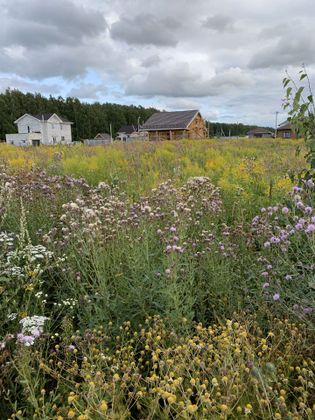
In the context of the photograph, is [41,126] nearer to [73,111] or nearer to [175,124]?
[73,111]

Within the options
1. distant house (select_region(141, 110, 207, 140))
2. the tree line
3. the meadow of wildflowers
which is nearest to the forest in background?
the tree line

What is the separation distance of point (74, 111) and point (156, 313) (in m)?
73.3

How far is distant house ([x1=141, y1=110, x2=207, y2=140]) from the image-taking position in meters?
38.4

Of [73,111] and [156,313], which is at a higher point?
[73,111]

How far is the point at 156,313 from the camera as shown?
259 cm

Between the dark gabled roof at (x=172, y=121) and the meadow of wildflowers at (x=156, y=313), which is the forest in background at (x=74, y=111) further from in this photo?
the meadow of wildflowers at (x=156, y=313)

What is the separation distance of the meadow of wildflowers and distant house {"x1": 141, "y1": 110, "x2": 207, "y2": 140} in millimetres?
35058

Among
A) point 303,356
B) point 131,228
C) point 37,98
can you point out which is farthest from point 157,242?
point 37,98

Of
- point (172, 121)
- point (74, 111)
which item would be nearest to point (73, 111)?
point (74, 111)

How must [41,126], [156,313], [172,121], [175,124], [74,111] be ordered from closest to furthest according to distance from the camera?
[156,313]
[175,124]
[172,121]
[41,126]
[74,111]

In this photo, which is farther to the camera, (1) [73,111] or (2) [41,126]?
(1) [73,111]

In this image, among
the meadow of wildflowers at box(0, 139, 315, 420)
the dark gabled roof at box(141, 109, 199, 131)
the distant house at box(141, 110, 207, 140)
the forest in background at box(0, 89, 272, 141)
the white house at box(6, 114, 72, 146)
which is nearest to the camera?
the meadow of wildflowers at box(0, 139, 315, 420)

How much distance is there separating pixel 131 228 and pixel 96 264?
71 centimetres

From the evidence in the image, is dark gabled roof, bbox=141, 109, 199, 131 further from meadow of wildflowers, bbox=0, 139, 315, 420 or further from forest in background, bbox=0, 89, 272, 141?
meadow of wildflowers, bbox=0, 139, 315, 420
